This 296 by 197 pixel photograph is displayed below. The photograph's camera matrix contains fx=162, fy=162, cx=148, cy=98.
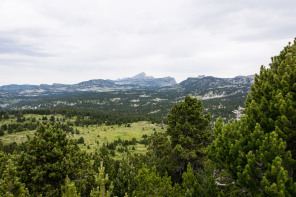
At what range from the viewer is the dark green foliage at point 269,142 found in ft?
21.9

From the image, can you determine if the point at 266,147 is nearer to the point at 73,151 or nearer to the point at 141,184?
the point at 141,184

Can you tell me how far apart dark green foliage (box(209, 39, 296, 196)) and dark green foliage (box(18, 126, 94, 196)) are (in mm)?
10653

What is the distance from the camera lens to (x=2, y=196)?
771cm

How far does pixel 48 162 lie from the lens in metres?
11.8

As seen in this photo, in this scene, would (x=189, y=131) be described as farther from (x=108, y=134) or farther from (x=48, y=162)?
(x=108, y=134)

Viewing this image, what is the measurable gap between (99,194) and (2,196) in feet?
14.7

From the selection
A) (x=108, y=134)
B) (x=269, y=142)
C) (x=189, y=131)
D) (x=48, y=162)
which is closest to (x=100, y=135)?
(x=108, y=134)

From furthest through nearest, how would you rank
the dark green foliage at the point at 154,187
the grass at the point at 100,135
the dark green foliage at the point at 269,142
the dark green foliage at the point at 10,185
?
the grass at the point at 100,135 < the dark green foliage at the point at 154,187 < the dark green foliage at the point at 10,185 < the dark green foliage at the point at 269,142

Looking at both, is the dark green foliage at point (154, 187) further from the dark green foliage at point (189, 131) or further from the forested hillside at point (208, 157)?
the dark green foliage at point (189, 131)

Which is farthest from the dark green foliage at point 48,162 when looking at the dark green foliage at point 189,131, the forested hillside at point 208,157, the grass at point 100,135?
the grass at point 100,135

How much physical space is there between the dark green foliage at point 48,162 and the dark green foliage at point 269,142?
10.7 m

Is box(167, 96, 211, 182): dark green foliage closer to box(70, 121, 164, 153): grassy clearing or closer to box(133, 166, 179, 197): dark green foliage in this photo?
box(133, 166, 179, 197): dark green foliage

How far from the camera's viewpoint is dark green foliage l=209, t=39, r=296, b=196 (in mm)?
6663

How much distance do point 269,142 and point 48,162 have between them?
13.7 meters
